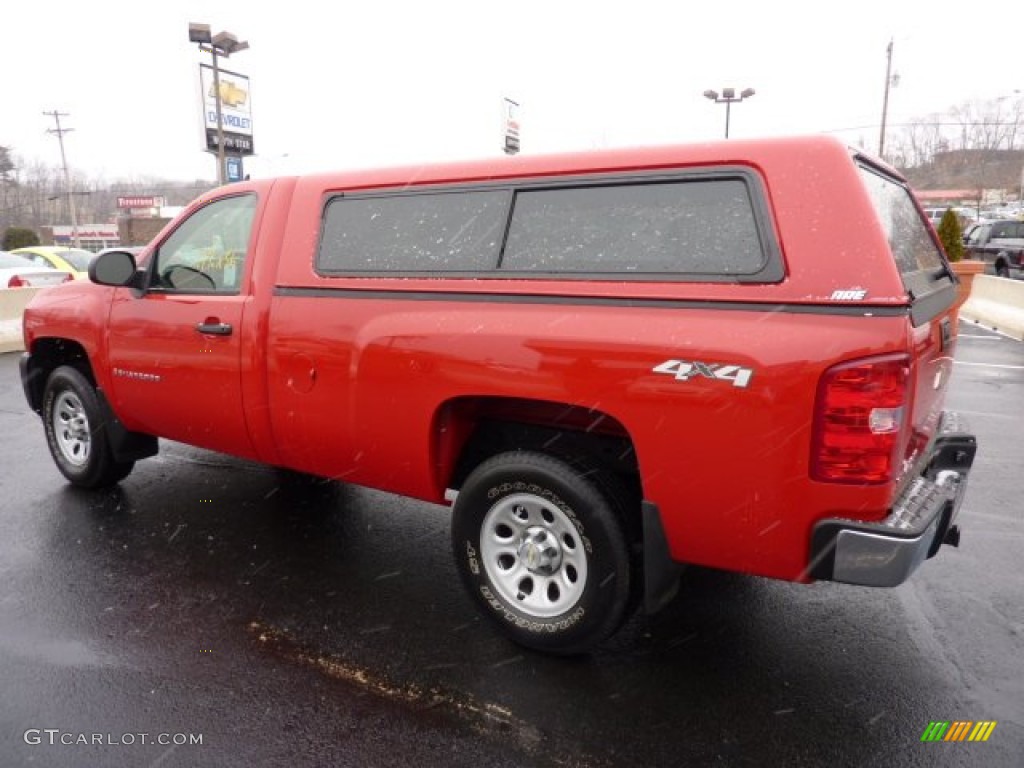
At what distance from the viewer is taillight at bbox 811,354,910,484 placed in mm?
2299

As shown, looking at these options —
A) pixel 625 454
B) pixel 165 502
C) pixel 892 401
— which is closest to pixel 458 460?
pixel 625 454

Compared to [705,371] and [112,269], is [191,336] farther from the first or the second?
[705,371]

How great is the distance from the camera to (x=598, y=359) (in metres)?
2.67

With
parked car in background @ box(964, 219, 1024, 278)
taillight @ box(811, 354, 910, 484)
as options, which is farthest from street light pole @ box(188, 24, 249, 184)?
parked car in background @ box(964, 219, 1024, 278)

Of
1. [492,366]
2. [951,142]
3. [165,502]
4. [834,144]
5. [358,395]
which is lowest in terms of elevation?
[165,502]

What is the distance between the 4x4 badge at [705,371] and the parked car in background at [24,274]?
13.1m

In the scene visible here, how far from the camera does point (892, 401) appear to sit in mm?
2312

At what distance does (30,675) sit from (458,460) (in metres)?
1.90

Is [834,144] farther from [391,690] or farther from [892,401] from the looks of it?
[391,690]

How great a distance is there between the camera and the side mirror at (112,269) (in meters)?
4.17

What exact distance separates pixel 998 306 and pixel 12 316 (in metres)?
17.2

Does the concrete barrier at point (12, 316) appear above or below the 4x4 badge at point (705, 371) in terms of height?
below

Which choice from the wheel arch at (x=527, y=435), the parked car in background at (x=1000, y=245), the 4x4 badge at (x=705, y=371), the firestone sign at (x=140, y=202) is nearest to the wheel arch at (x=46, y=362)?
the wheel arch at (x=527, y=435)

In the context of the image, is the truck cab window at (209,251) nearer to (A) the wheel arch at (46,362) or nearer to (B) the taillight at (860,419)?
(A) the wheel arch at (46,362)
